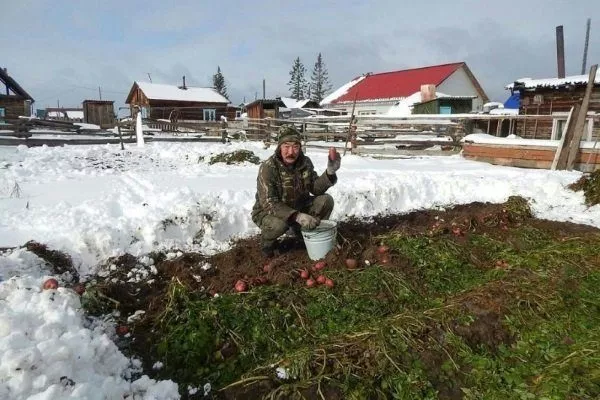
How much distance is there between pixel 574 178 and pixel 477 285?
5443 mm

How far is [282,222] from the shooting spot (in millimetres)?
4254

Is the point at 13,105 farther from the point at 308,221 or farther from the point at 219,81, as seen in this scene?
the point at 219,81

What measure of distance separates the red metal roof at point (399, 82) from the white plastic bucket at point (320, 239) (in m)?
26.7

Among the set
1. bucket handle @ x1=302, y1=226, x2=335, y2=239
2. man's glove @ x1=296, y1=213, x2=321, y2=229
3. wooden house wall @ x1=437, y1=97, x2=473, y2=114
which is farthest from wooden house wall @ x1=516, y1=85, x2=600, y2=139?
man's glove @ x1=296, y1=213, x2=321, y2=229

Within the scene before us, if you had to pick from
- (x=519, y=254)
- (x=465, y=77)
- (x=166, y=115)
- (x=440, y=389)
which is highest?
(x=465, y=77)

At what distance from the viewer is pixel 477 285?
385cm

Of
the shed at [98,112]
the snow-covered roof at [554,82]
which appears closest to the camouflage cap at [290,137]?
the snow-covered roof at [554,82]

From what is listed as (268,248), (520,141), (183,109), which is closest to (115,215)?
(268,248)

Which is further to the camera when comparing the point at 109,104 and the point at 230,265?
the point at 109,104

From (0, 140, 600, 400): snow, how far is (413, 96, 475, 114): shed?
17122 mm

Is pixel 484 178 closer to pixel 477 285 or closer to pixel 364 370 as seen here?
pixel 477 285

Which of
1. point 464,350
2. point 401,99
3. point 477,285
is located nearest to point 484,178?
point 477,285

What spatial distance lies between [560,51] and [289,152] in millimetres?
19020

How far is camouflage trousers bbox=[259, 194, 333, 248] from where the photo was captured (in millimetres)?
4297
